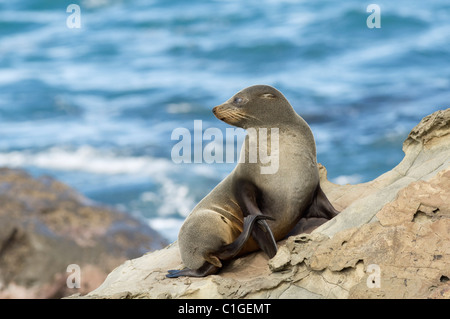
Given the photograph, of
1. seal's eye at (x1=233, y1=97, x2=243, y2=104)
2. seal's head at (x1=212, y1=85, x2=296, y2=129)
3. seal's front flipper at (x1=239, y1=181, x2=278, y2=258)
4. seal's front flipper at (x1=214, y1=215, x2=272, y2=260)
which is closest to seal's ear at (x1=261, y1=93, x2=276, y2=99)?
seal's head at (x1=212, y1=85, x2=296, y2=129)

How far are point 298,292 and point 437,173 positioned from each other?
1.30 meters

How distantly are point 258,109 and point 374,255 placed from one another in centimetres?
186

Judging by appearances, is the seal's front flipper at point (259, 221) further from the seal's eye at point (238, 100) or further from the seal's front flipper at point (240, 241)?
the seal's eye at point (238, 100)

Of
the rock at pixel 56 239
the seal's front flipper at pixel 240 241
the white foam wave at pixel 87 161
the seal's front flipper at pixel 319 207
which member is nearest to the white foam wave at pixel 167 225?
the white foam wave at pixel 87 161

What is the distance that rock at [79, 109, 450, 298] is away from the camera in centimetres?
468

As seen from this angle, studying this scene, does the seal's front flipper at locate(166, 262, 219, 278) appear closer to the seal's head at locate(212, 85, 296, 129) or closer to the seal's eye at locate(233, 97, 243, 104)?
the seal's head at locate(212, 85, 296, 129)

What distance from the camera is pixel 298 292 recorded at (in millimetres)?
4938

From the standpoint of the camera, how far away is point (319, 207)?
20.4ft

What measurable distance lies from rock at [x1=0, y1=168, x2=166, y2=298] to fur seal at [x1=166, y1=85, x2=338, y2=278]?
3.19 metres

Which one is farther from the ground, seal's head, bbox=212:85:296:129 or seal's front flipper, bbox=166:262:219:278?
seal's head, bbox=212:85:296:129

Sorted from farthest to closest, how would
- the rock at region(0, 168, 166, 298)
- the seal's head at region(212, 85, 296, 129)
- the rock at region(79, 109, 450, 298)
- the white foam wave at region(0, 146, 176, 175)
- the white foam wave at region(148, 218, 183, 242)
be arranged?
the white foam wave at region(0, 146, 176, 175) → the white foam wave at region(148, 218, 183, 242) → the rock at region(0, 168, 166, 298) → the seal's head at region(212, 85, 296, 129) → the rock at region(79, 109, 450, 298)

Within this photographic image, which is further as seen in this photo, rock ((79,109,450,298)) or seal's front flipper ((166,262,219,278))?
seal's front flipper ((166,262,219,278))

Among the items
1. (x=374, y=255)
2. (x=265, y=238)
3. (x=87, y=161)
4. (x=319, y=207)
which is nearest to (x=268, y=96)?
(x=319, y=207)

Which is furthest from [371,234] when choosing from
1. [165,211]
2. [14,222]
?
[165,211]
